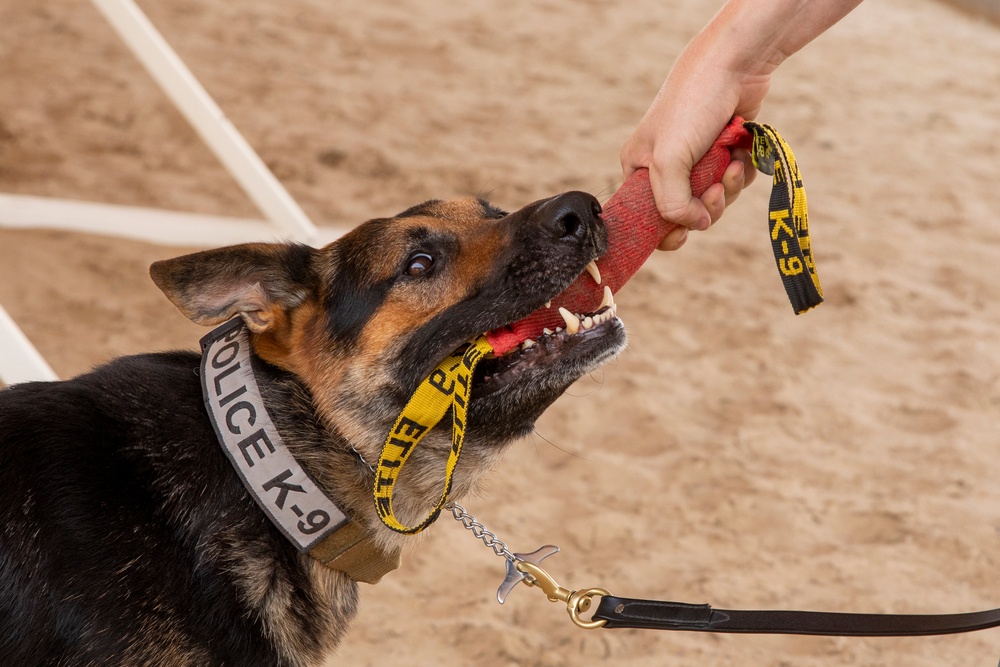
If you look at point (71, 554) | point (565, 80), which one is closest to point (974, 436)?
point (71, 554)

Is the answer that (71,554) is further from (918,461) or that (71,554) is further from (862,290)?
(862,290)

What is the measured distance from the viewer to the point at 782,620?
8.67 feet

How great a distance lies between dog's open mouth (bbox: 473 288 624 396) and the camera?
2.82 metres

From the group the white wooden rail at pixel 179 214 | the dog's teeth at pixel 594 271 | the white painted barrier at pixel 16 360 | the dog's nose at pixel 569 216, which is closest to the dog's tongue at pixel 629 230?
the dog's teeth at pixel 594 271

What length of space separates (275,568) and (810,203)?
5689 mm

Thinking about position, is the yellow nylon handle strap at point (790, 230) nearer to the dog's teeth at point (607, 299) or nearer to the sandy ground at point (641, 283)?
the dog's teeth at point (607, 299)

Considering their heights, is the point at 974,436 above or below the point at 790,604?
below

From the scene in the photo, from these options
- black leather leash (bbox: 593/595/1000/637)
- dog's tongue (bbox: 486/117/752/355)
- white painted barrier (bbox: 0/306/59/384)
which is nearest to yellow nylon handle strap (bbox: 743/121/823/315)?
dog's tongue (bbox: 486/117/752/355)

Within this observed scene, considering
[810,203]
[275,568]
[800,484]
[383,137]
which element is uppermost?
[275,568]

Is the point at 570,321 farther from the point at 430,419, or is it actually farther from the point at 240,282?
the point at 240,282

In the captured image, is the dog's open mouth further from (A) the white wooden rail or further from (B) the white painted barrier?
(A) the white wooden rail

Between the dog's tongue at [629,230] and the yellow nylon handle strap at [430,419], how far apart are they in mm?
225

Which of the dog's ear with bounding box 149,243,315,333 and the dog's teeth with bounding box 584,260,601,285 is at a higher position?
the dog's ear with bounding box 149,243,315,333

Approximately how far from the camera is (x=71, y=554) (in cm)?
240
